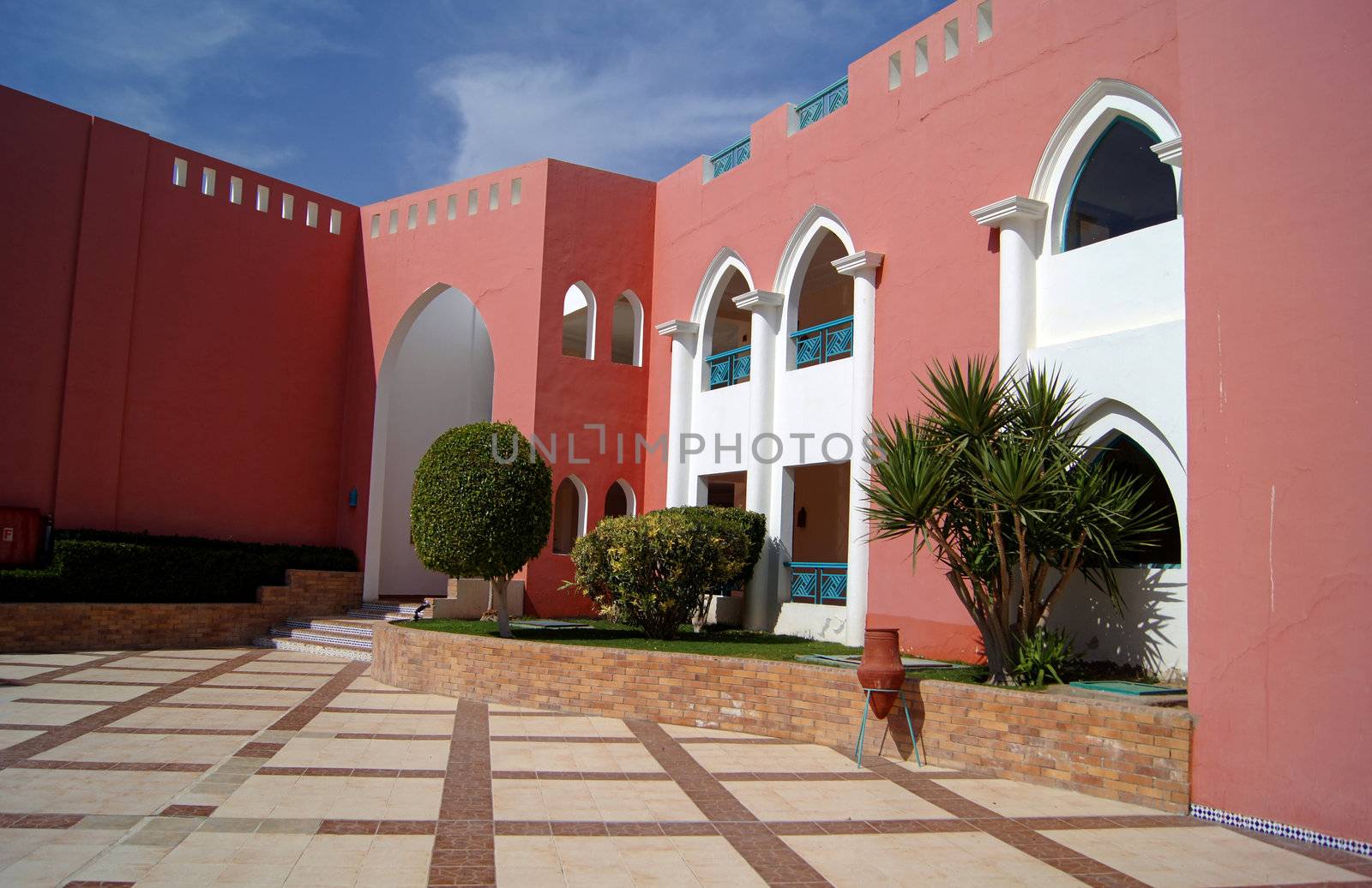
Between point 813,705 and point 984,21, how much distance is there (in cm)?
731

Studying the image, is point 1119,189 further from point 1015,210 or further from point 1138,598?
point 1138,598

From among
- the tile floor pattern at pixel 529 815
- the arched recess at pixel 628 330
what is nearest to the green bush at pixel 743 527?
the tile floor pattern at pixel 529 815

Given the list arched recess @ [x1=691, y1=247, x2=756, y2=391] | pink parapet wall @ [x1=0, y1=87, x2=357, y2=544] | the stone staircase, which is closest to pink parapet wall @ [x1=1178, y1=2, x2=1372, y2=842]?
arched recess @ [x1=691, y1=247, x2=756, y2=391]

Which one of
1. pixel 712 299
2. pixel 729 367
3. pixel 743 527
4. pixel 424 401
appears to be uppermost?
pixel 712 299

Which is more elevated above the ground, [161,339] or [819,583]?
[161,339]

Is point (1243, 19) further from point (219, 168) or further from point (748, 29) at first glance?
point (219, 168)

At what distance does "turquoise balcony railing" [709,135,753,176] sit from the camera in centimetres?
1467

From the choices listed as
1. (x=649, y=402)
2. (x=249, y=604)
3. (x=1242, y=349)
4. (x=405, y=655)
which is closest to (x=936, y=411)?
(x=1242, y=349)

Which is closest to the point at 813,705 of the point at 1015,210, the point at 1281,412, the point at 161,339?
the point at 1281,412

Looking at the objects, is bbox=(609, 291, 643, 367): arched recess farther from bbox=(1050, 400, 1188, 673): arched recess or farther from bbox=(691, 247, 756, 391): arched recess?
bbox=(1050, 400, 1188, 673): arched recess

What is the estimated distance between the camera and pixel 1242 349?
21.8 ft

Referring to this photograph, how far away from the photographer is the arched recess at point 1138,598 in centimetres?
840

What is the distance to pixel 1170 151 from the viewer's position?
8.52 metres

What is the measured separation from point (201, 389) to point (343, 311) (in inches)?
113
